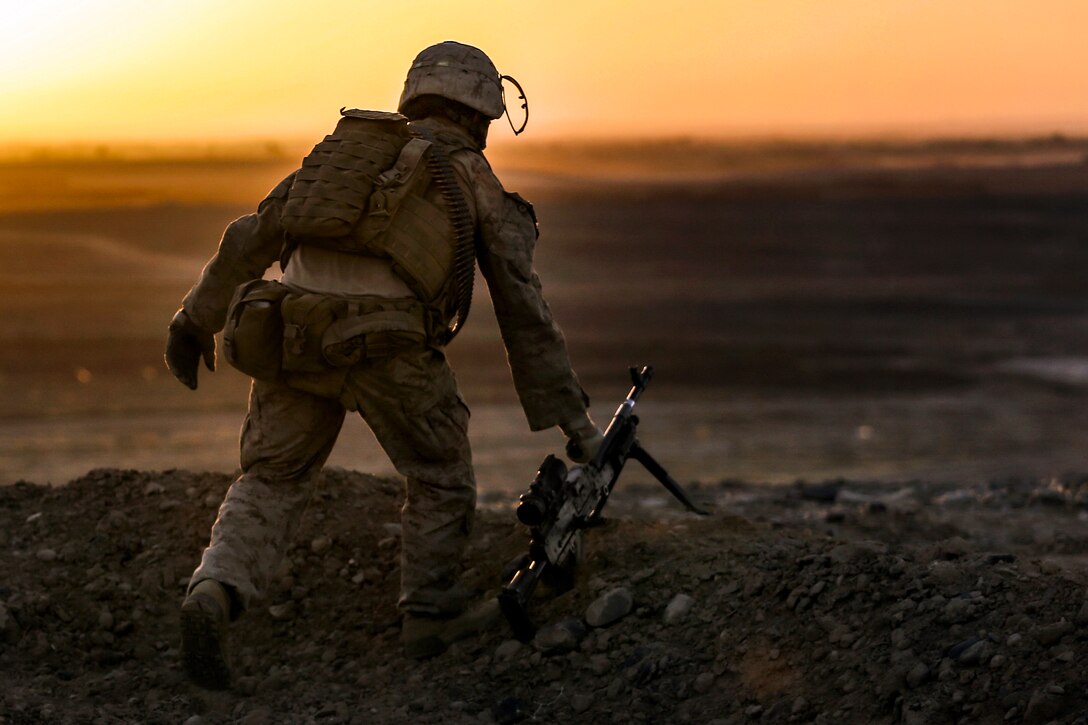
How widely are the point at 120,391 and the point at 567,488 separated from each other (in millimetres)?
15582

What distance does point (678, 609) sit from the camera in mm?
5770

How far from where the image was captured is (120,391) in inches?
800

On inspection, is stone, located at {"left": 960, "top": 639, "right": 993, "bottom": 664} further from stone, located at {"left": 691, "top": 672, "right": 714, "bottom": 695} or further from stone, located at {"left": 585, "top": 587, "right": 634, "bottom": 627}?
stone, located at {"left": 585, "top": 587, "right": 634, "bottom": 627}

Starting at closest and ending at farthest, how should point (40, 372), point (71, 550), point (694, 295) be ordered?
point (71, 550)
point (40, 372)
point (694, 295)

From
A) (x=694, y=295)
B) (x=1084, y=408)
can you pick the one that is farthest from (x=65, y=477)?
(x=694, y=295)

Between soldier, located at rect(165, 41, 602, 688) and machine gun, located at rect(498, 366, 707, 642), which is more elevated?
soldier, located at rect(165, 41, 602, 688)

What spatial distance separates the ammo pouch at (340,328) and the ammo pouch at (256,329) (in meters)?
0.07

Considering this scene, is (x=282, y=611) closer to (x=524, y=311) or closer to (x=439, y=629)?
(x=439, y=629)

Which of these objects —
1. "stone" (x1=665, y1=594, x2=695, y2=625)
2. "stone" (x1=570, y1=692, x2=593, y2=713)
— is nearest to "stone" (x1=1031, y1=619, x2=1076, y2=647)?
"stone" (x1=665, y1=594, x2=695, y2=625)

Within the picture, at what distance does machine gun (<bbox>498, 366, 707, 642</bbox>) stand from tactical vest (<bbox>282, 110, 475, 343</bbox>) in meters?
0.68

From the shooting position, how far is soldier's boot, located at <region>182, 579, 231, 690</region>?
17.4 feet

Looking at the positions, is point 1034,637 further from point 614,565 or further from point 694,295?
point 694,295

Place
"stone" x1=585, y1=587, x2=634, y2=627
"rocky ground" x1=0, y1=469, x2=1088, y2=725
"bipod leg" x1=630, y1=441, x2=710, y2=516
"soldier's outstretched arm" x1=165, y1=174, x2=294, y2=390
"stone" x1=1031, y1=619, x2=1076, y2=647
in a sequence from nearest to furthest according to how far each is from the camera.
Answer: "stone" x1=1031, y1=619, x2=1076, y2=647 < "rocky ground" x1=0, y1=469, x2=1088, y2=725 < "soldier's outstretched arm" x1=165, y1=174, x2=294, y2=390 < "stone" x1=585, y1=587, x2=634, y2=627 < "bipod leg" x1=630, y1=441, x2=710, y2=516

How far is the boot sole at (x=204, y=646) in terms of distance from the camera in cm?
529
